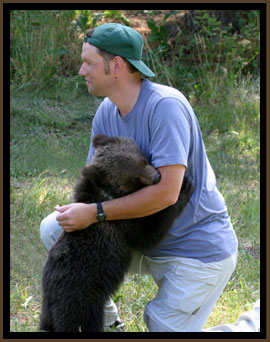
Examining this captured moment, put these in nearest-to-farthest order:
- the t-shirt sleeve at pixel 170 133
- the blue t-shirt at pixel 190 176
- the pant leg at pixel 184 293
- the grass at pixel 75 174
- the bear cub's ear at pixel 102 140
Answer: the t-shirt sleeve at pixel 170 133, the blue t-shirt at pixel 190 176, the pant leg at pixel 184 293, the bear cub's ear at pixel 102 140, the grass at pixel 75 174

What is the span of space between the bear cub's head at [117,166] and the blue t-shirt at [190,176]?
96 millimetres

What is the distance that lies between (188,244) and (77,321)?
958 mm

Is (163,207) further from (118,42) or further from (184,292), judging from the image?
(118,42)

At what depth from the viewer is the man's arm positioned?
3.29 m

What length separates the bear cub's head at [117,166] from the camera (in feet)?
11.5

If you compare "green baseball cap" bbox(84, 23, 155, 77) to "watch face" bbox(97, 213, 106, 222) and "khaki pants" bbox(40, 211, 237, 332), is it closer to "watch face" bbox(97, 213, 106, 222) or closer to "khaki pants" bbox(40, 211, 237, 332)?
"watch face" bbox(97, 213, 106, 222)

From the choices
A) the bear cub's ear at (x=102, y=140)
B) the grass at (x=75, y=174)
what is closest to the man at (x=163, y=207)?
the bear cub's ear at (x=102, y=140)

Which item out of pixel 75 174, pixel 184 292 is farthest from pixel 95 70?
pixel 75 174

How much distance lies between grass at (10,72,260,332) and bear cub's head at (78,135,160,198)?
97 centimetres

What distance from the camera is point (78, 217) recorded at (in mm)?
3371

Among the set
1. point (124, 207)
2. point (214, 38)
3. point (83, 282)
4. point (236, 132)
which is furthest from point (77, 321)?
point (214, 38)

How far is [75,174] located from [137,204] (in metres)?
3.07

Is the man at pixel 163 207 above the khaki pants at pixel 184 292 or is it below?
above

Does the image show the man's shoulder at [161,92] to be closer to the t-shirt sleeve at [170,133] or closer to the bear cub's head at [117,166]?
the t-shirt sleeve at [170,133]
